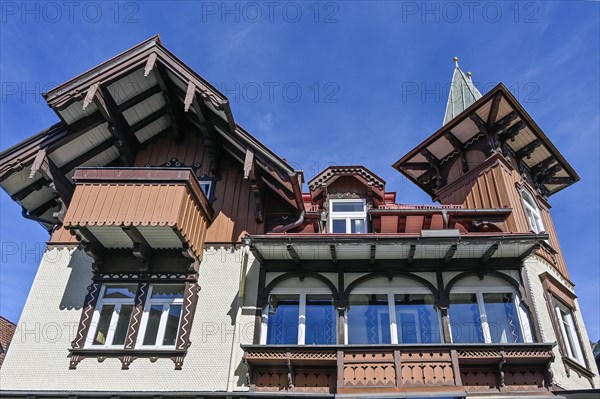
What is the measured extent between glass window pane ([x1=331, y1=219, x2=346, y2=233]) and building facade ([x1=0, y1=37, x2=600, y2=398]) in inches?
4.5

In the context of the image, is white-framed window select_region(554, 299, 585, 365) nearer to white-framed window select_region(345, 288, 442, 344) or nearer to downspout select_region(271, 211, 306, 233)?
white-framed window select_region(345, 288, 442, 344)

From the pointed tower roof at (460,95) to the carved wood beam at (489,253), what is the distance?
8.96 metres

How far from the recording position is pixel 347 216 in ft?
55.3

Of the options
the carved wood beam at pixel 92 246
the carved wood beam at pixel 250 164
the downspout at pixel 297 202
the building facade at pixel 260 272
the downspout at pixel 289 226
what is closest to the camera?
the building facade at pixel 260 272

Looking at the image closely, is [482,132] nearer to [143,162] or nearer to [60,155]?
[143,162]

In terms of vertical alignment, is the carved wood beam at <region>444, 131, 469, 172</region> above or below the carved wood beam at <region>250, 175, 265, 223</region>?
above

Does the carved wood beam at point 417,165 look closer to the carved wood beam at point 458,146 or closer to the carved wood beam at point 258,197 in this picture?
the carved wood beam at point 458,146

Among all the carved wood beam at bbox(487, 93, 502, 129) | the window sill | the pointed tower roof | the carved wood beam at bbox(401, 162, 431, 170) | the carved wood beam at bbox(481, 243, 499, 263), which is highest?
the pointed tower roof

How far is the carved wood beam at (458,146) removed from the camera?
18.7 meters

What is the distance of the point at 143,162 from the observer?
60.4ft

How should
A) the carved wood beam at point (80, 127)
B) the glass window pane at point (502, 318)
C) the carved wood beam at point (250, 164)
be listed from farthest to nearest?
the carved wood beam at point (80, 127), the carved wood beam at point (250, 164), the glass window pane at point (502, 318)

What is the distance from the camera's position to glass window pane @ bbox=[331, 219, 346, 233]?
54.5 ft

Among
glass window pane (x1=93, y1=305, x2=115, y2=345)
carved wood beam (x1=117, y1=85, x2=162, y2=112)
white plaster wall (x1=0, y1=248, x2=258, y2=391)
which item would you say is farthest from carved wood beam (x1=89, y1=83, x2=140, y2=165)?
glass window pane (x1=93, y1=305, x2=115, y2=345)

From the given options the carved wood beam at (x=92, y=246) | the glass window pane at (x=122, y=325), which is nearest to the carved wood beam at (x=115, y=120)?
the carved wood beam at (x=92, y=246)
